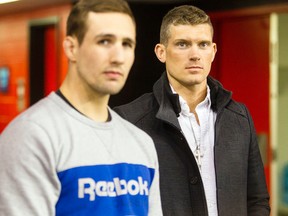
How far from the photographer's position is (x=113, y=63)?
1477 millimetres

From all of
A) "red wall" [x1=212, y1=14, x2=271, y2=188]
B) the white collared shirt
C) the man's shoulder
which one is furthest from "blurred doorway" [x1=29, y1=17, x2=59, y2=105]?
the white collared shirt

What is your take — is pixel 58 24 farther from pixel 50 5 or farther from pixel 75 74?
pixel 75 74

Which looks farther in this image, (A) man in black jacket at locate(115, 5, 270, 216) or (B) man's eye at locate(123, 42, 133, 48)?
(A) man in black jacket at locate(115, 5, 270, 216)

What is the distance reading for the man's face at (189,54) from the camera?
6.60ft

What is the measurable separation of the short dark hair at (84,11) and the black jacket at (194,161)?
623mm

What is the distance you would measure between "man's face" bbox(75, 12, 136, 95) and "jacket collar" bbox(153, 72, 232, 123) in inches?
22.9

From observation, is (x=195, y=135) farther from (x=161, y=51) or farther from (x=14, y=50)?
Answer: (x=14, y=50)

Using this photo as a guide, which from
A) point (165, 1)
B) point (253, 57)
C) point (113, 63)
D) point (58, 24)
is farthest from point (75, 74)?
point (58, 24)

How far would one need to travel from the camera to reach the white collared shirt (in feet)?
6.80

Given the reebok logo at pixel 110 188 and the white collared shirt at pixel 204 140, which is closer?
the reebok logo at pixel 110 188

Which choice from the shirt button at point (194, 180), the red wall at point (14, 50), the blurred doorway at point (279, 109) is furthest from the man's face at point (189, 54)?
the red wall at point (14, 50)

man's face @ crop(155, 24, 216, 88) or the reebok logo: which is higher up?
man's face @ crop(155, 24, 216, 88)

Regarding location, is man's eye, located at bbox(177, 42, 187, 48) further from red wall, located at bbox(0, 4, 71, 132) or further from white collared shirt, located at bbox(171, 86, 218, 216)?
Answer: red wall, located at bbox(0, 4, 71, 132)

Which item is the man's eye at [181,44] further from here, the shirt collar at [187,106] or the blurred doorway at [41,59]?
the blurred doorway at [41,59]
